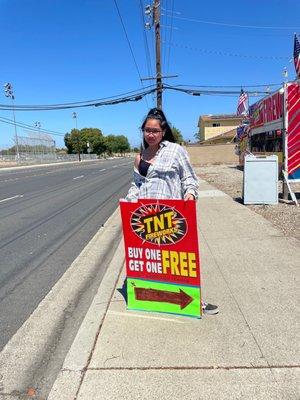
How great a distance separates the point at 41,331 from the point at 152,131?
6.89ft

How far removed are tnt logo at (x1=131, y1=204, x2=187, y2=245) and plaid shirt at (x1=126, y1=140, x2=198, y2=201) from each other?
165 mm

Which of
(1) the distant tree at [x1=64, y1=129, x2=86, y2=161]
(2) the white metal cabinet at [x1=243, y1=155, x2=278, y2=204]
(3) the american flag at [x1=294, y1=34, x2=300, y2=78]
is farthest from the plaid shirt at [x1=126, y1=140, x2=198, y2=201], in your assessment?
(1) the distant tree at [x1=64, y1=129, x2=86, y2=161]

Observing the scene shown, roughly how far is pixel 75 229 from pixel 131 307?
5.30m

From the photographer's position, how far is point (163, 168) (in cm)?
412

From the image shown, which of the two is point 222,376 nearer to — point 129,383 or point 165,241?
point 129,383

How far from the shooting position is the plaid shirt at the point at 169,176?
13.5 feet

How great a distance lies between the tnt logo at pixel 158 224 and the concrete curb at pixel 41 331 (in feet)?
3.94

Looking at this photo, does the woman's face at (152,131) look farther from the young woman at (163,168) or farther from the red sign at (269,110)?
the red sign at (269,110)

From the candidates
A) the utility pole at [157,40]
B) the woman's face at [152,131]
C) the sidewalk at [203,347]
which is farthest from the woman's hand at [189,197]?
the utility pole at [157,40]

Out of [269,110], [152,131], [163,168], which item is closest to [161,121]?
[152,131]

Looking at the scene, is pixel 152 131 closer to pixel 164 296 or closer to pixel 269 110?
pixel 164 296

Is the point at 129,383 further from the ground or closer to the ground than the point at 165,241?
closer to the ground

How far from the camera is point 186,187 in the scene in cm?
418

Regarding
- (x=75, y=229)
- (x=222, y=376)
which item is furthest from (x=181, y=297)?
(x=75, y=229)
